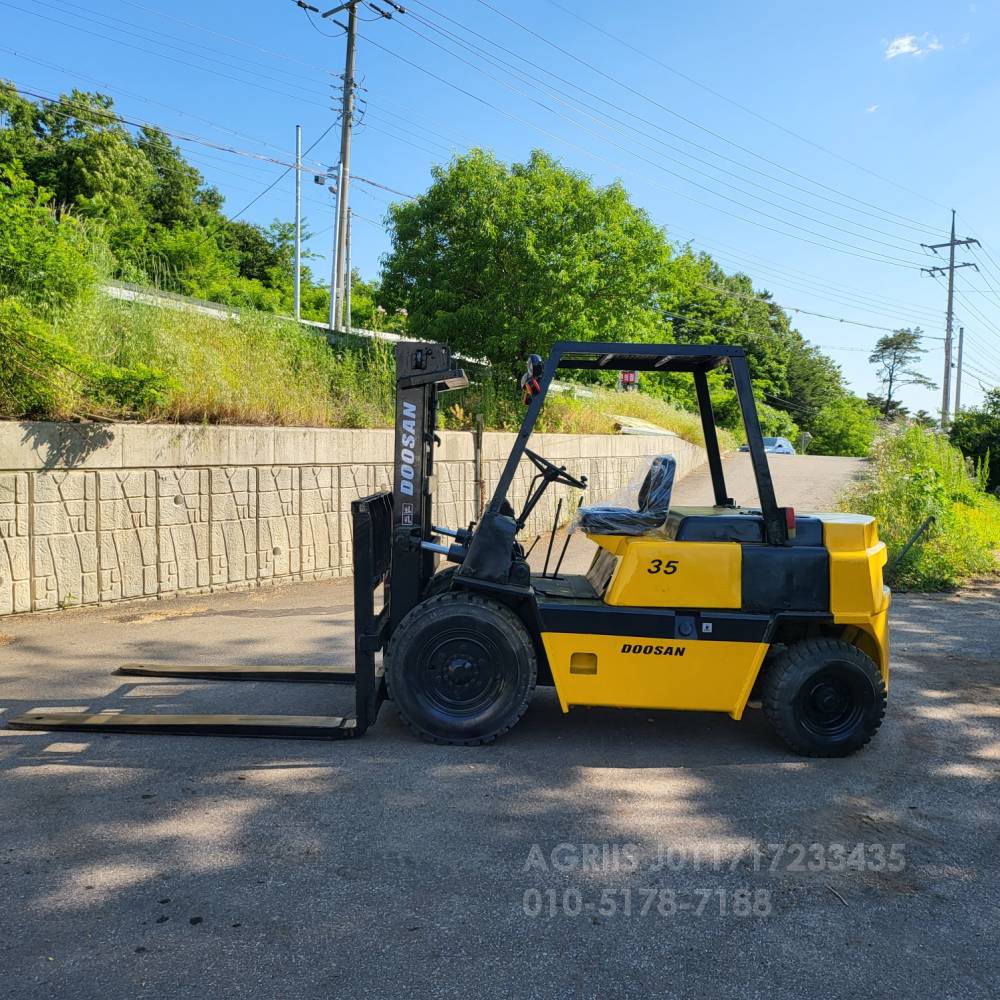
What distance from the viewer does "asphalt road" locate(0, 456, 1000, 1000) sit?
3.11 meters

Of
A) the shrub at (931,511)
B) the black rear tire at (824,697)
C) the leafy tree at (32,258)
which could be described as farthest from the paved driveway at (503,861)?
the shrub at (931,511)

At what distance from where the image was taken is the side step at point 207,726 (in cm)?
545

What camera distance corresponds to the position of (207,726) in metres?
5.45

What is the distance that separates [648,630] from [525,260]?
14.2 metres

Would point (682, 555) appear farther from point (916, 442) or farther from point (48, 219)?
point (916, 442)

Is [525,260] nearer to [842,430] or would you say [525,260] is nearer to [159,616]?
[159,616]

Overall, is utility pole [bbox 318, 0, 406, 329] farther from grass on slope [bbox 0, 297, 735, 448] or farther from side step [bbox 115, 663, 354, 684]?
side step [bbox 115, 663, 354, 684]

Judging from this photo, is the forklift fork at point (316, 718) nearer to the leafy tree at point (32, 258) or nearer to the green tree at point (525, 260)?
the leafy tree at point (32, 258)

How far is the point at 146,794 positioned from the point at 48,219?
9.49 m

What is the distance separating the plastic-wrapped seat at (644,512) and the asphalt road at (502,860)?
4.40 ft

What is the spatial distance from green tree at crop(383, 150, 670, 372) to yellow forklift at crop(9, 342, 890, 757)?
13.0 meters

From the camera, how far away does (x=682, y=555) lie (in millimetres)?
5281

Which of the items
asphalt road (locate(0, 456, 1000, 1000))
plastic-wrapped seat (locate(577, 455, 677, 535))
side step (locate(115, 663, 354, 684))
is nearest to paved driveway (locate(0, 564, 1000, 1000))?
asphalt road (locate(0, 456, 1000, 1000))

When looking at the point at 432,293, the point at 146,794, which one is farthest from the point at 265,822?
the point at 432,293
